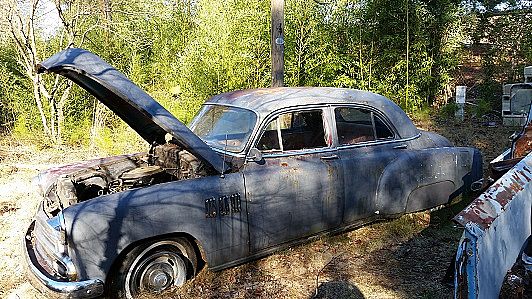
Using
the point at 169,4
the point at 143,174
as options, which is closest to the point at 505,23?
the point at 169,4

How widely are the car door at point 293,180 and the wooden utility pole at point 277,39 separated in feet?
10.6

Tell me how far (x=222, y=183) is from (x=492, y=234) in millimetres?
2172

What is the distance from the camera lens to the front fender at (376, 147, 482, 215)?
180 inches

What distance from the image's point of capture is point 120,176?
411cm

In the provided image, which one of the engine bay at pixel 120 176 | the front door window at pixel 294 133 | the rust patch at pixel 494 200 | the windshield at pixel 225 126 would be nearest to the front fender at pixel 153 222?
the engine bay at pixel 120 176

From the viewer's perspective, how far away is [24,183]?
7.25 meters

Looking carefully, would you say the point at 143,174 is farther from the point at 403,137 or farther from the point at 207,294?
the point at 403,137

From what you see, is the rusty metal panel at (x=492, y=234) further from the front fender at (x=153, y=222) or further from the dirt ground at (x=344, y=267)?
the front fender at (x=153, y=222)

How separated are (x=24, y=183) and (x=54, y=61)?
15.8 feet

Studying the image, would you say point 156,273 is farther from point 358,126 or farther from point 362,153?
point 358,126

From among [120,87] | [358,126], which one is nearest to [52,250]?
[120,87]

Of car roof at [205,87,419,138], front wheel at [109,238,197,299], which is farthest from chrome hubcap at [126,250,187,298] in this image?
car roof at [205,87,419,138]

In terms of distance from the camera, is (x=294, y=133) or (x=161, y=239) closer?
(x=161, y=239)

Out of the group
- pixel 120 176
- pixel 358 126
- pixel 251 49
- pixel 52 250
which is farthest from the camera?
pixel 251 49
